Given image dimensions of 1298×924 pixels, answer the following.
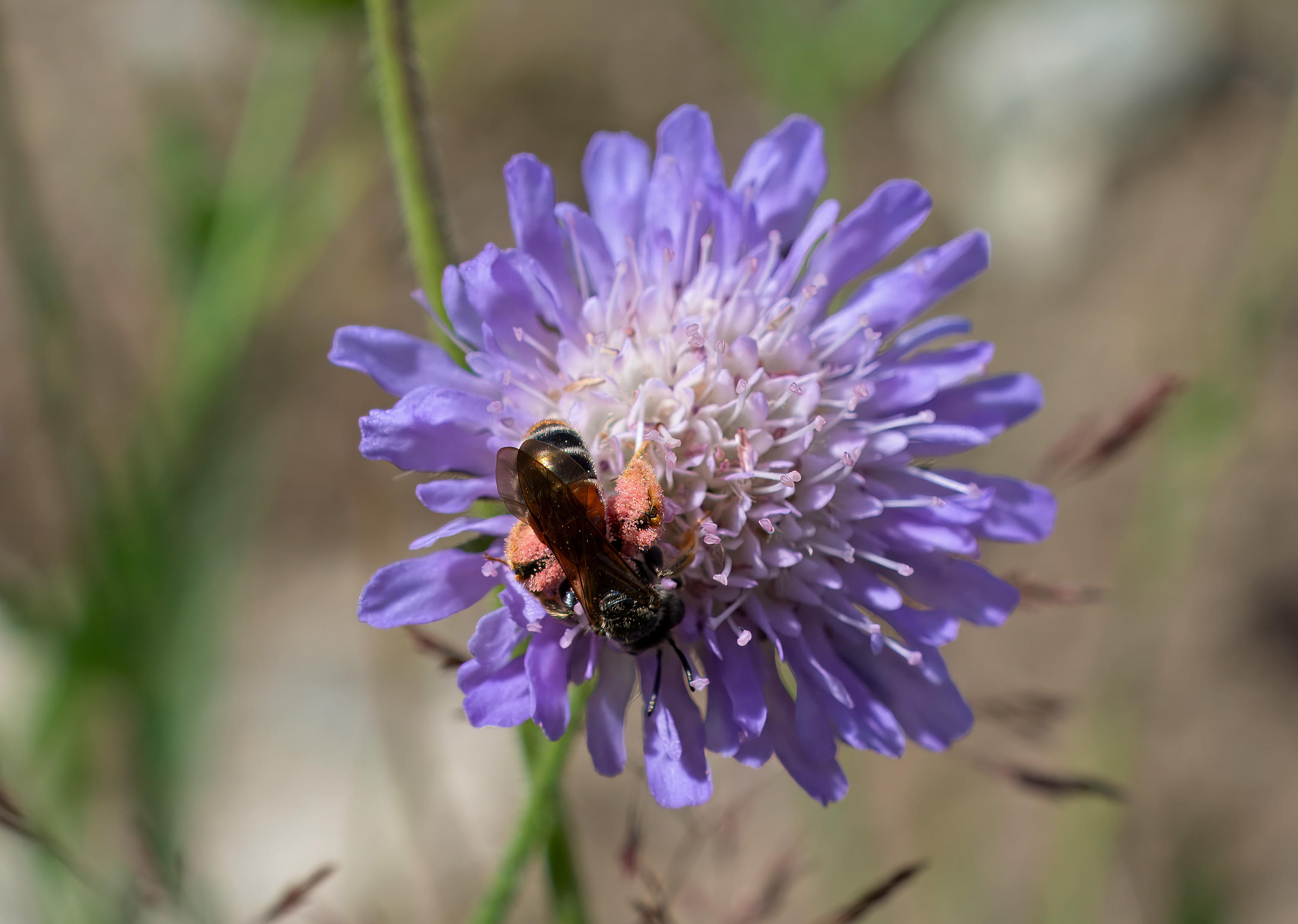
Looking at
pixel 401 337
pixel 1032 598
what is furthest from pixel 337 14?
pixel 1032 598

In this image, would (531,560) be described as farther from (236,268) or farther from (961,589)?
(236,268)

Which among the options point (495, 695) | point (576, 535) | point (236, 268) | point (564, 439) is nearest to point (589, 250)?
point (564, 439)

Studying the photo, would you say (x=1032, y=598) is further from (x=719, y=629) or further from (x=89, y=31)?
(x=89, y=31)

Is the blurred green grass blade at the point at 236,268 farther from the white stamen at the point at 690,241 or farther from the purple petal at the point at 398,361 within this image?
the white stamen at the point at 690,241

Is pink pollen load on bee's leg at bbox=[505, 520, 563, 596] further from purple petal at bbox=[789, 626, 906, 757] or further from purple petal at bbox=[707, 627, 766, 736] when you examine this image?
purple petal at bbox=[789, 626, 906, 757]

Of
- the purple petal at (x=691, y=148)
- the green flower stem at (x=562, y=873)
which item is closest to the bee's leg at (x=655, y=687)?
the green flower stem at (x=562, y=873)

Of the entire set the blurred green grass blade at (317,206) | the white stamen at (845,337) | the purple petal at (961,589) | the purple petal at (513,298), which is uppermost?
the blurred green grass blade at (317,206)
